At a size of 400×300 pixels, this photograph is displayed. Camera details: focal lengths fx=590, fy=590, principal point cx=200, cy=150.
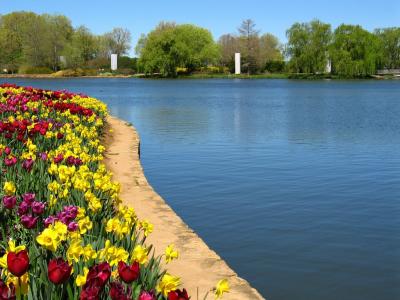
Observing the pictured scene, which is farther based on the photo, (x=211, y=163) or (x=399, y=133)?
(x=399, y=133)

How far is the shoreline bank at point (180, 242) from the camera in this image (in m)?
5.07

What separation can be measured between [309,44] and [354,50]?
278 inches

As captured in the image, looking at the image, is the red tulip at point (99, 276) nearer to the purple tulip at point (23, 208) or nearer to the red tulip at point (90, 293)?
the red tulip at point (90, 293)

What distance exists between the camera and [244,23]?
134m

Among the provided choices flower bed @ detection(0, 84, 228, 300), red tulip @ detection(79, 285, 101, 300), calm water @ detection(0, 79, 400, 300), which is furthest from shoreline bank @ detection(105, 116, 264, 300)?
red tulip @ detection(79, 285, 101, 300)

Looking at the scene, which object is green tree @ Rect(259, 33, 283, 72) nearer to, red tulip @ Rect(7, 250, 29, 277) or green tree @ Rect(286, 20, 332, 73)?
green tree @ Rect(286, 20, 332, 73)

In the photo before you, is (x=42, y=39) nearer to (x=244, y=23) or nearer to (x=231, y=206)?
(x=244, y=23)

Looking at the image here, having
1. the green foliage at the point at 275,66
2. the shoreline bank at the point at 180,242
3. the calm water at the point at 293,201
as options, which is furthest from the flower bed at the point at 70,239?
the green foliage at the point at 275,66

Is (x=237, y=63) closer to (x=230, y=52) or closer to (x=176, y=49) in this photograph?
(x=230, y=52)

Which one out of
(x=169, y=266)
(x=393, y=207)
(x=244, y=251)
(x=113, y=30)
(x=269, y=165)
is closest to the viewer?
(x=169, y=266)

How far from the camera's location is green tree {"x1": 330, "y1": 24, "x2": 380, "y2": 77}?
299ft

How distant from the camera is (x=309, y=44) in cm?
9406

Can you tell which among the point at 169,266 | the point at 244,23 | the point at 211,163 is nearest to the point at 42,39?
the point at 244,23

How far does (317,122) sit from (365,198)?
16870 millimetres
